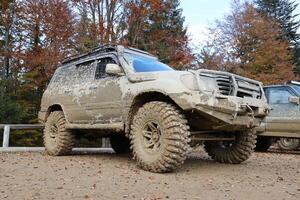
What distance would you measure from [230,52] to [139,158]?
19728 mm

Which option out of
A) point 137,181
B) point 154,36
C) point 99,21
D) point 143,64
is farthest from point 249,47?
point 137,181

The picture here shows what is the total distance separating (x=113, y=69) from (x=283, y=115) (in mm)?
6354

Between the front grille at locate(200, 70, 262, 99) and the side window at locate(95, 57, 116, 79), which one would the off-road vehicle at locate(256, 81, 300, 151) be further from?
the side window at locate(95, 57, 116, 79)

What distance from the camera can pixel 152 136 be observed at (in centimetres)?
675

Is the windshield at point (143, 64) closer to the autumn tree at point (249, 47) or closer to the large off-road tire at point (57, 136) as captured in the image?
the large off-road tire at point (57, 136)

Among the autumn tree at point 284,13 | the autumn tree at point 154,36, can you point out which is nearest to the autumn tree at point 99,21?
the autumn tree at point 154,36

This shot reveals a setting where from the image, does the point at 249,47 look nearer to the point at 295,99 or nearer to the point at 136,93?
the point at 295,99

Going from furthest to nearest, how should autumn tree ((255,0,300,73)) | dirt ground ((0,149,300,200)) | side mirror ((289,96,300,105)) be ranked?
autumn tree ((255,0,300,73)) → side mirror ((289,96,300,105)) → dirt ground ((0,149,300,200))

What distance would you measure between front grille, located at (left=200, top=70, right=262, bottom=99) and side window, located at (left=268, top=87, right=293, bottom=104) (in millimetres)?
5078

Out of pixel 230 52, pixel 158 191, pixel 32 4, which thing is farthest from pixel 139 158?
pixel 230 52

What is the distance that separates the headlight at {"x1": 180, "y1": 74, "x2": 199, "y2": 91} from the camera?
6.30 m

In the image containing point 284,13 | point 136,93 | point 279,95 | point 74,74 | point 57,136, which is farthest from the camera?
point 284,13

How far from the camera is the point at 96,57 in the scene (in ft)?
28.9

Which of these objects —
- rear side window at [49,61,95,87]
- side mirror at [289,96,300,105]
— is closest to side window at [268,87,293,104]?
side mirror at [289,96,300,105]
